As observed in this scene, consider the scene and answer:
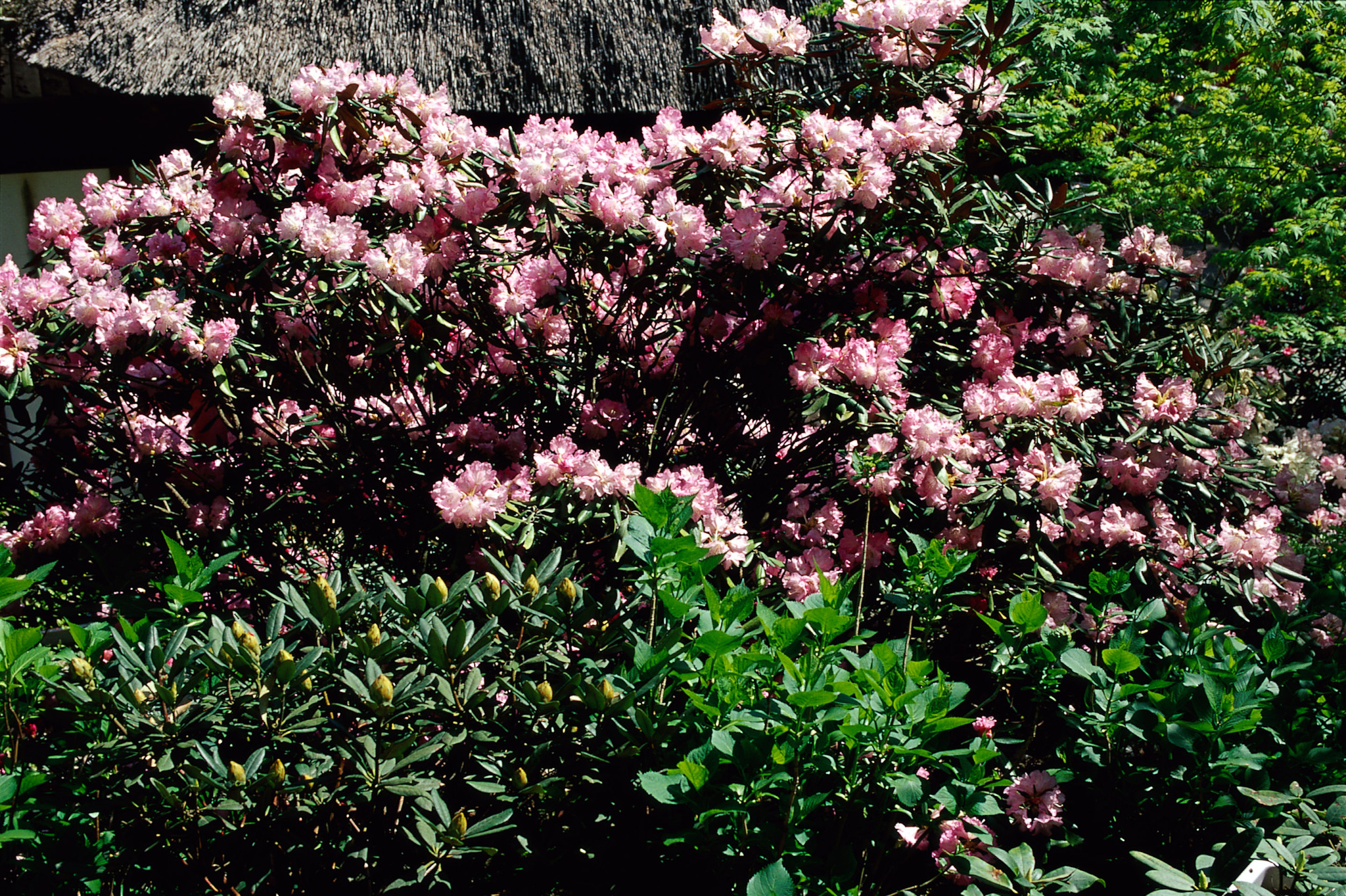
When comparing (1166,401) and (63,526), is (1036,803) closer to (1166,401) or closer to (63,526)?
(1166,401)

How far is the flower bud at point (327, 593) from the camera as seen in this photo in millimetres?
1610

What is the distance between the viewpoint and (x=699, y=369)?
8.29 feet

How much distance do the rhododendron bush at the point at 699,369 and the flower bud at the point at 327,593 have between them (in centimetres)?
38

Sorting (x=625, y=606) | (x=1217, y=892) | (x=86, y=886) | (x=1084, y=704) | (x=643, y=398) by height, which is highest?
(x=643, y=398)

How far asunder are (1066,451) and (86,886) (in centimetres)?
211

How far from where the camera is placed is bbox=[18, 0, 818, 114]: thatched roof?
6.23 m

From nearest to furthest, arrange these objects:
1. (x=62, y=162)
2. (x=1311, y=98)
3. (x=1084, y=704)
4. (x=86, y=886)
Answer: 1. (x=86, y=886)
2. (x=1084, y=704)
3. (x=1311, y=98)
4. (x=62, y=162)

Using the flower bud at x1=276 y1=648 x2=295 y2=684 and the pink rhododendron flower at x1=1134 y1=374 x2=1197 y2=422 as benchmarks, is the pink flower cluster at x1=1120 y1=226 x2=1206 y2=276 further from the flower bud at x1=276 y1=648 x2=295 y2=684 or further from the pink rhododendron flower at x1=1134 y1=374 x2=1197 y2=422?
the flower bud at x1=276 y1=648 x2=295 y2=684

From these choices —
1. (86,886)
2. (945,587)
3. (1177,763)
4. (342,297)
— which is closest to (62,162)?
(342,297)

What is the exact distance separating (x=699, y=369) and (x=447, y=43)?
4.85 meters

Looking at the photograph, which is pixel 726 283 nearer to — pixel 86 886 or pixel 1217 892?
pixel 1217 892

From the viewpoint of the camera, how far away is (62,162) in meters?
6.34

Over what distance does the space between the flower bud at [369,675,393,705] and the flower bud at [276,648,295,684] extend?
0.42ft

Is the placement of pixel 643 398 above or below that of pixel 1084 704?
above
